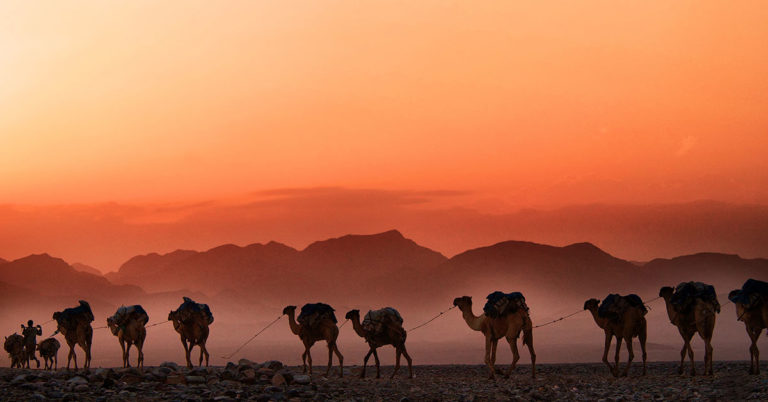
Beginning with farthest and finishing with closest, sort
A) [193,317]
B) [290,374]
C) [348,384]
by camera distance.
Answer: [193,317]
[348,384]
[290,374]

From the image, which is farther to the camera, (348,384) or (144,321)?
(144,321)

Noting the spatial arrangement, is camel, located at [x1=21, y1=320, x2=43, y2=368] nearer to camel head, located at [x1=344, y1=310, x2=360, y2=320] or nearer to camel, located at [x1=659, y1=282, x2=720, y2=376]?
camel head, located at [x1=344, y1=310, x2=360, y2=320]

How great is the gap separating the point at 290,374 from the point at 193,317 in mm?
11242

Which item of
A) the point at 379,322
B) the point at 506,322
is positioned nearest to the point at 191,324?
the point at 379,322

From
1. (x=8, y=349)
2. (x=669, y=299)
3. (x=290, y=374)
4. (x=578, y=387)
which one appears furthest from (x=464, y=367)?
(x=8, y=349)

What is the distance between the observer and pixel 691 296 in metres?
34.3

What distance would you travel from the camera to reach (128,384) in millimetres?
26031

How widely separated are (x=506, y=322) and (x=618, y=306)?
4.80m

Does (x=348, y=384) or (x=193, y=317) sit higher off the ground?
(x=193, y=317)


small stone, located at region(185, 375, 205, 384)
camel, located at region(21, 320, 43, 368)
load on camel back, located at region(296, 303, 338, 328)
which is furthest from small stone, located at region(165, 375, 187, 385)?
camel, located at region(21, 320, 43, 368)

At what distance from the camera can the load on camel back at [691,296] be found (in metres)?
34.1

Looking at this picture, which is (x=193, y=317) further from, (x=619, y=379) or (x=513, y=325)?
(x=619, y=379)

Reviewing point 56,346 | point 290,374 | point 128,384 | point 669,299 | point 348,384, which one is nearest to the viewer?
point 128,384

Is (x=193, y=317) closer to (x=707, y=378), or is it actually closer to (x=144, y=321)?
(x=144, y=321)
